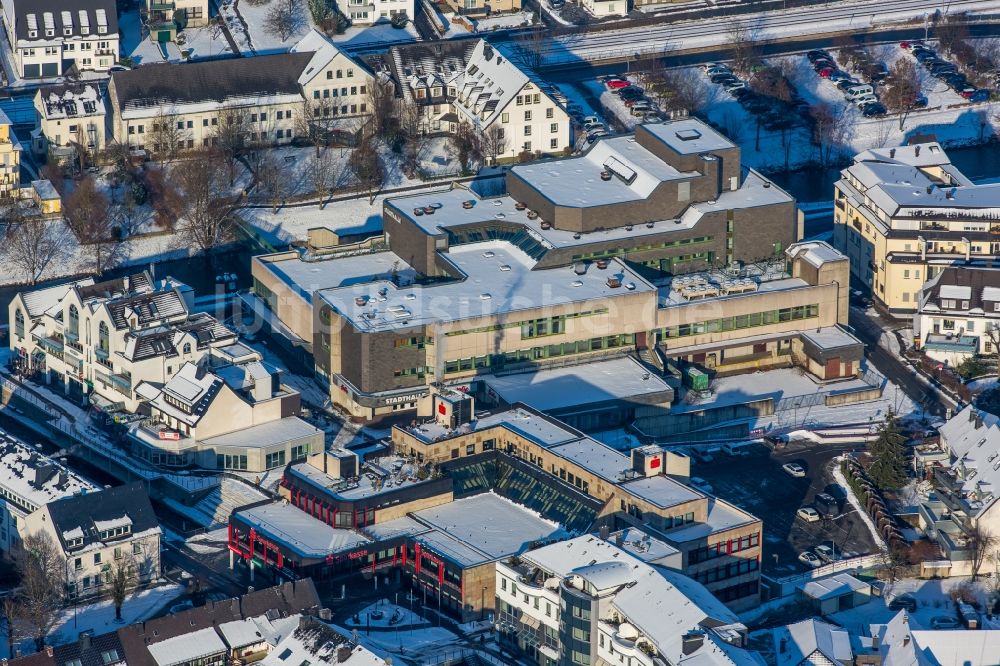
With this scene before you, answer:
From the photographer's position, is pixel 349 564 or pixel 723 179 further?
pixel 723 179

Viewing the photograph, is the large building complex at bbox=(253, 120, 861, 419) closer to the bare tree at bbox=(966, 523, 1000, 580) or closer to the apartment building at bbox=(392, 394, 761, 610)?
the apartment building at bbox=(392, 394, 761, 610)

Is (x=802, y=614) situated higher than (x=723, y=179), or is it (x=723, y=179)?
(x=723, y=179)

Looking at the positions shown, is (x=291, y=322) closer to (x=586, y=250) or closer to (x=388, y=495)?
(x=586, y=250)

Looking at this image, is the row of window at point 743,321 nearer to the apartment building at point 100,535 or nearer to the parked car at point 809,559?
the parked car at point 809,559

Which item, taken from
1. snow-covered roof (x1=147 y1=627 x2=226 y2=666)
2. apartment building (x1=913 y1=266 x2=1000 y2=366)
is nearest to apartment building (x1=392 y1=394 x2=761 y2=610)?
snow-covered roof (x1=147 y1=627 x2=226 y2=666)

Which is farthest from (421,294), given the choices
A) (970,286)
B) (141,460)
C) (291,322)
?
(970,286)

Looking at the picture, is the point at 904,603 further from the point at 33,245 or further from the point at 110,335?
the point at 33,245

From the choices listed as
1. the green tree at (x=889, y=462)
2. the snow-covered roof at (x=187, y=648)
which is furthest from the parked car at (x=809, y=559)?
the snow-covered roof at (x=187, y=648)
